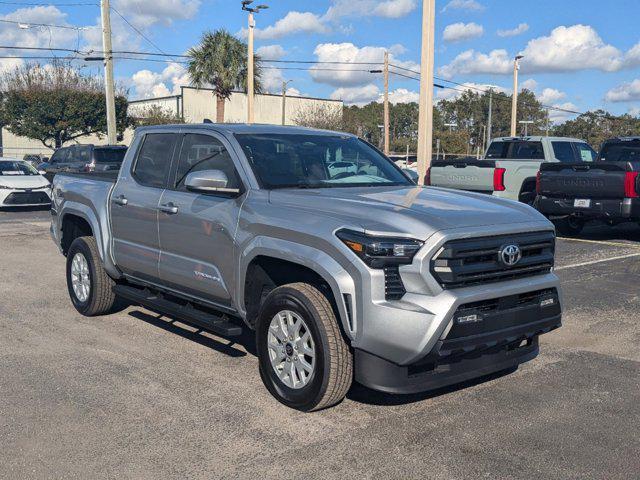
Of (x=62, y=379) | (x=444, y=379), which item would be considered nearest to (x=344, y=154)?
(x=444, y=379)

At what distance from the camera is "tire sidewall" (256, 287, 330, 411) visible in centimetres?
422

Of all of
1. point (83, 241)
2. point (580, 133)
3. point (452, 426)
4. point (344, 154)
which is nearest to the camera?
point (452, 426)

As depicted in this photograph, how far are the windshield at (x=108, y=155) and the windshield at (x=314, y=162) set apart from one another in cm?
1567

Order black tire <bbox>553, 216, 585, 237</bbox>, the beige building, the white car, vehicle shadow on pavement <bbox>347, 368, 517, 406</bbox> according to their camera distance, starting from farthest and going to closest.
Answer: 1. the beige building
2. the white car
3. black tire <bbox>553, 216, 585, 237</bbox>
4. vehicle shadow on pavement <bbox>347, 368, 517, 406</bbox>

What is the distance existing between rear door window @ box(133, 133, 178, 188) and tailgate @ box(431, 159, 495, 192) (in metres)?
8.29

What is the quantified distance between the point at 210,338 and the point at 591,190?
865 cm

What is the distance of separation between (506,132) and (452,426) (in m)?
95.0

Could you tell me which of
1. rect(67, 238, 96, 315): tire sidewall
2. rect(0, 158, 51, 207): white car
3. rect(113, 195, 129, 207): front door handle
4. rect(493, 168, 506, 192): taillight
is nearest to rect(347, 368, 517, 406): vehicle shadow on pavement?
rect(113, 195, 129, 207): front door handle

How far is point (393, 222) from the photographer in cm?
412

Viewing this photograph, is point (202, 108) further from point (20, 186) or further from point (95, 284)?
point (95, 284)

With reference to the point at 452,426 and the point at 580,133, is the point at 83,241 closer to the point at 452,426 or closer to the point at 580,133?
the point at 452,426

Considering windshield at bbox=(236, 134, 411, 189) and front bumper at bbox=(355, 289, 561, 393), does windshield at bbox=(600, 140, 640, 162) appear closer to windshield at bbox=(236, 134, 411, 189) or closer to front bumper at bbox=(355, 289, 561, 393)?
windshield at bbox=(236, 134, 411, 189)

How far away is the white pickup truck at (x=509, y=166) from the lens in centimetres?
1360

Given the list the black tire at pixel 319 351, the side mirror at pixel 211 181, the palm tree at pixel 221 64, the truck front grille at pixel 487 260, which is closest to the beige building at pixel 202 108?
the palm tree at pixel 221 64
